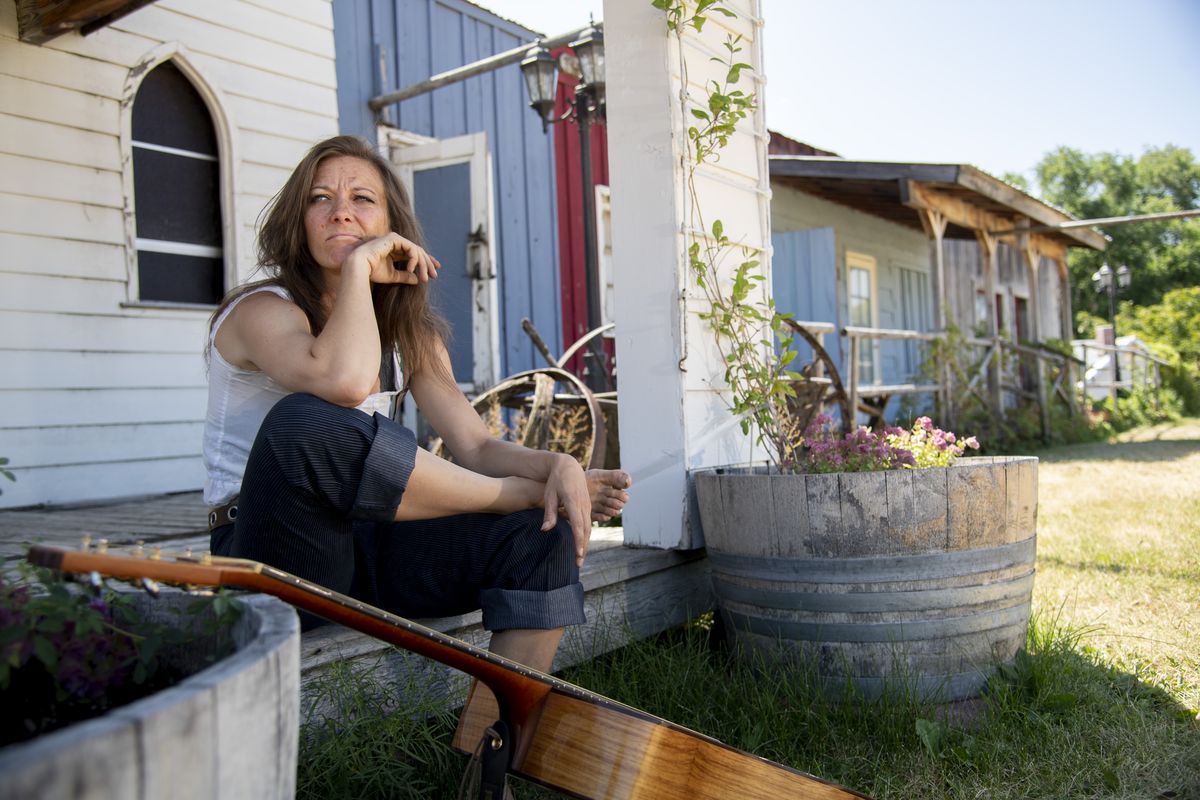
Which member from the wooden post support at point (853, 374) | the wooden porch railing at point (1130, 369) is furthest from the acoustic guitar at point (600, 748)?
the wooden porch railing at point (1130, 369)

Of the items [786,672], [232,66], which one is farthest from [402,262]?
[232,66]

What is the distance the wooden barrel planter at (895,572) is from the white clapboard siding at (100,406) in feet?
11.5

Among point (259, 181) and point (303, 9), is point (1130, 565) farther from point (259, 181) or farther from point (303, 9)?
point (303, 9)

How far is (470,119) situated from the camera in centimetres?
704

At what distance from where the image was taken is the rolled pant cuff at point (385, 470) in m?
1.46

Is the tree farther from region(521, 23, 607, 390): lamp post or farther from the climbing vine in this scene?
the climbing vine

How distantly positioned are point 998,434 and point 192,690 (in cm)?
909

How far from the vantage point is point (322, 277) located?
1999 millimetres

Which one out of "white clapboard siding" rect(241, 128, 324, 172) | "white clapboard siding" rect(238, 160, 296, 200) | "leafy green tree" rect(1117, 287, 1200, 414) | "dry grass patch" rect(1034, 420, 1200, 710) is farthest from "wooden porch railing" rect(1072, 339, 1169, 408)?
"white clapboard siding" rect(238, 160, 296, 200)

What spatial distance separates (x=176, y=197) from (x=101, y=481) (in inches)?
59.5

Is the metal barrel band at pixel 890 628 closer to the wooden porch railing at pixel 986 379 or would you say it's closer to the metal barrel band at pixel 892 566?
the metal barrel band at pixel 892 566

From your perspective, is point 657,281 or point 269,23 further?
point 269,23

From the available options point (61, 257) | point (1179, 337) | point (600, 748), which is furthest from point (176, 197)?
point (1179, 337)

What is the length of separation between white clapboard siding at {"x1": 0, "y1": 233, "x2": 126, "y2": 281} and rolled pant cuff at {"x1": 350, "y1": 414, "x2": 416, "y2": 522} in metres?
3.54
